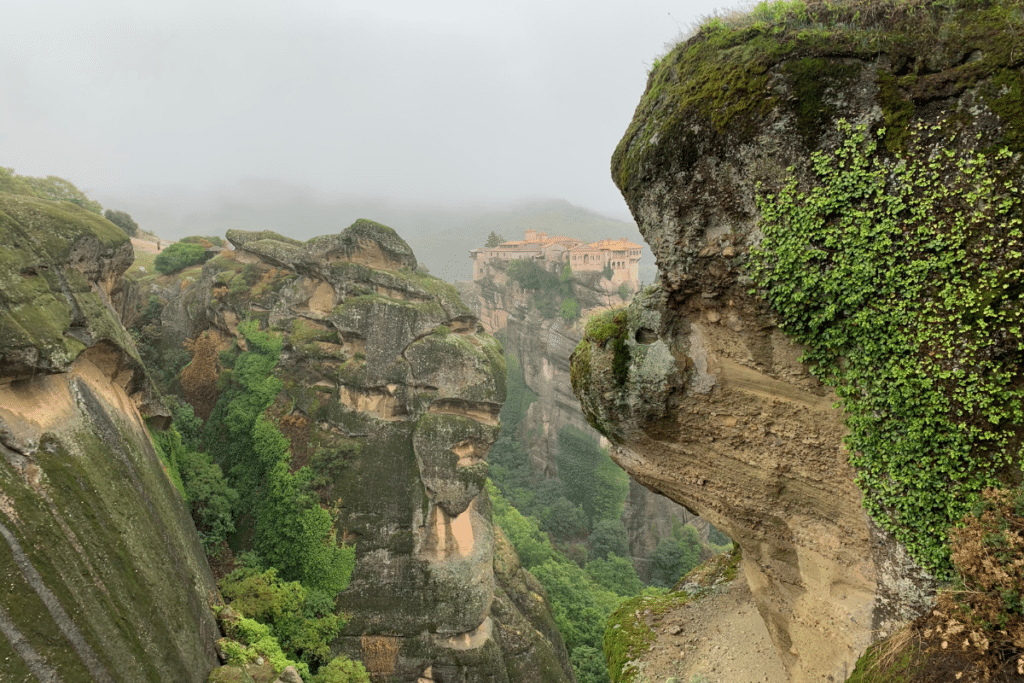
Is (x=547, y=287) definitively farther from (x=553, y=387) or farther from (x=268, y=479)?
(x=268, y=479)

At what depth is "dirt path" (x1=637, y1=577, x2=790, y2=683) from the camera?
7.87 m

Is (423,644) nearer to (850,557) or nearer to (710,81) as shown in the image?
(850,557)

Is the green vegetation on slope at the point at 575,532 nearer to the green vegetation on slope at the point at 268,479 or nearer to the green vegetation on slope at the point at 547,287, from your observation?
the green vegetation on slope at the point at 547,287

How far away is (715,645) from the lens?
849 cm

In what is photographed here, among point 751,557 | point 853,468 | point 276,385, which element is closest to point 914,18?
point 853,468

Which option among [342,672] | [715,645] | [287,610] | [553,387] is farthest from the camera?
[553,387]

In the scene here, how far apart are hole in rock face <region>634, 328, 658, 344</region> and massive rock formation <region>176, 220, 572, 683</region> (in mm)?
12551

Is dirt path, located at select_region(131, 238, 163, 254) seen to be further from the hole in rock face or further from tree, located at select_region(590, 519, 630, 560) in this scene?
the hole in rock face

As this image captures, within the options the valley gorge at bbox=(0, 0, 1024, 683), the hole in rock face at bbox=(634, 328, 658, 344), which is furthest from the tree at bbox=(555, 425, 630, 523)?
the hole in rock face at bbox=(634, 328, 658, 344)

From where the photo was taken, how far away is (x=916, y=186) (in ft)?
14.6

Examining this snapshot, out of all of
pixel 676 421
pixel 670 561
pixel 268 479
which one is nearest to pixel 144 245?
pixel 268 479

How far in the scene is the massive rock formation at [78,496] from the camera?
8492 millimetres

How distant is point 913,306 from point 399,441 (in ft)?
54.6

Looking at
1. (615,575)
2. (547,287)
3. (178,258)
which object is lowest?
(615,575)
